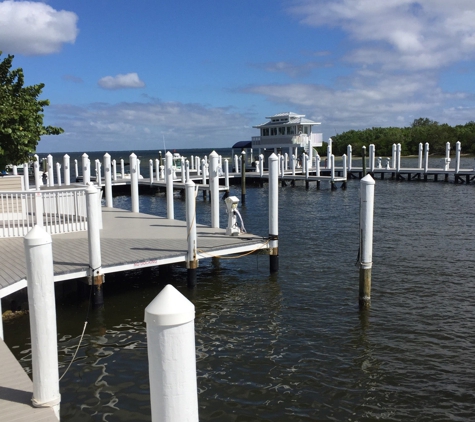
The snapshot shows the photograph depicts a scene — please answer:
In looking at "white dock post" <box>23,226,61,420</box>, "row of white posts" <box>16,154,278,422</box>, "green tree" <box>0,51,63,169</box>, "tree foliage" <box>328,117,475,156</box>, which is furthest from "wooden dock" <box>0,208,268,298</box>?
"tree foliage" <box>328,117,475,156</box>

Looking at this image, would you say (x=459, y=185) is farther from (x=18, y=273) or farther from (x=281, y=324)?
(x=18, y=273)

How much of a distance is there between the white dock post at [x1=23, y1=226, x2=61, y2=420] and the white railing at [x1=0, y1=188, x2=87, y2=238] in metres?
9.13

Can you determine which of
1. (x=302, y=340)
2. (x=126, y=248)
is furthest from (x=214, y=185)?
(x=302, y=340)

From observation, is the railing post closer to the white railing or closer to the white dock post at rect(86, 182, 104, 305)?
the white dock post at rect(86, 182, 104, 305)

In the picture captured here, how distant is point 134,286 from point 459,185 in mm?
38085

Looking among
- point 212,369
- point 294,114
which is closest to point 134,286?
point 212,369

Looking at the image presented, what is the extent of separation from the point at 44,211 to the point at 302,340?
9.28 metres

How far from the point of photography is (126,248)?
45.1 ft

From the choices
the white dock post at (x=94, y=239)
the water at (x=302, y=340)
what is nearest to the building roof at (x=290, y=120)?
the water at (x=302, y=340)

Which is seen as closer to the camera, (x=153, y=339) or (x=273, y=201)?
(x=153, y=339)

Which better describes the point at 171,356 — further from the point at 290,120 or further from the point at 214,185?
the point at 290,120

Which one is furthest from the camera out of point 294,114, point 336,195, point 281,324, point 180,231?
point 294,114

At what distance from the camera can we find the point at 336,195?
40.3m

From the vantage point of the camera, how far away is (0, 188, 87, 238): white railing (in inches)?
565
